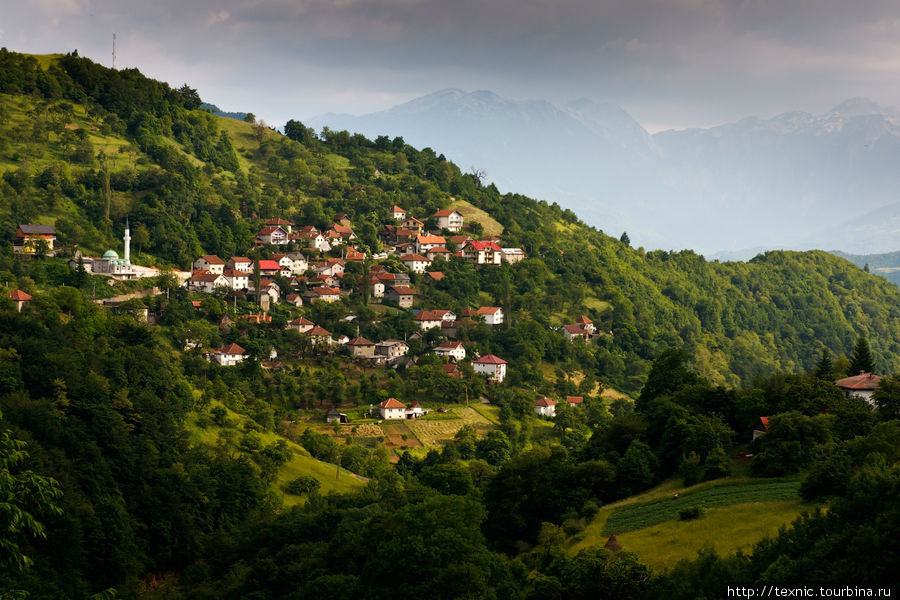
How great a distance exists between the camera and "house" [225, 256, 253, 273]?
67963 mm

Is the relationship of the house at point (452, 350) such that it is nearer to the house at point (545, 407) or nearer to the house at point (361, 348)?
the house at point (361, 348)

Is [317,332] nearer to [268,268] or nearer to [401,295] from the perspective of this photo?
[268,268]

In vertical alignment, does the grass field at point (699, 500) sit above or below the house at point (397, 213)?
below

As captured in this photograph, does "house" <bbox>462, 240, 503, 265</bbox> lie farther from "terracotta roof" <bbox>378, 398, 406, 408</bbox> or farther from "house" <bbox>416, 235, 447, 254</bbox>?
"terracotta roof" <bbox>378, 398, 406, 408</bbox>

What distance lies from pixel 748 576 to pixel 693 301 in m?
84.1

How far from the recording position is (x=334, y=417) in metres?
54.4

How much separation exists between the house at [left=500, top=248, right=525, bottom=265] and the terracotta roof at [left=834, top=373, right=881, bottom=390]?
5011cm

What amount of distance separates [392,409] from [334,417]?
3960 mm

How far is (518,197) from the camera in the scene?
105312 millimetres

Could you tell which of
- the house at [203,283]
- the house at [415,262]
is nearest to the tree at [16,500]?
the house at [203,283]

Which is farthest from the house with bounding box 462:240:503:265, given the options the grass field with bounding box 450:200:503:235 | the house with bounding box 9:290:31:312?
the house with bounding box 9:290:31:312

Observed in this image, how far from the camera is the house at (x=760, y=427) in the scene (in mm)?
31641

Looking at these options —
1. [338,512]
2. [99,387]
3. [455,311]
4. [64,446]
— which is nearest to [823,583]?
[338,512]

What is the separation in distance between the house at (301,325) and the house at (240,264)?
821 cm
